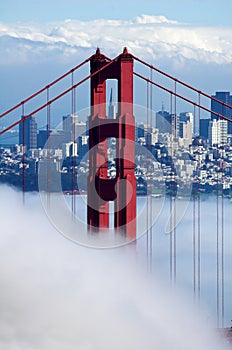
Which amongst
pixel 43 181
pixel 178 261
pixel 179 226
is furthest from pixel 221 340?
pixel 43 181

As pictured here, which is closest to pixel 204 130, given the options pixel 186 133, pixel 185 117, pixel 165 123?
pixel 185 117

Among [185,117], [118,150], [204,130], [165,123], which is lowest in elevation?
[118,150]

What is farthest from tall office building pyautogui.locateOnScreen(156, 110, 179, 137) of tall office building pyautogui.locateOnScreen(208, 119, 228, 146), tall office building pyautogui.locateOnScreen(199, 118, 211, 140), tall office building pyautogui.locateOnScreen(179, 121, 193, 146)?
tall office building pyautogui.locateOnScreen(208, 119, 228, 146)

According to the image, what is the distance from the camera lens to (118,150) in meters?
12.4

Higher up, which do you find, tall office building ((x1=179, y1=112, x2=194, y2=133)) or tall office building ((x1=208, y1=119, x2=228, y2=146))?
tall office building ((x1=179, y1=112, x2=194, y2=133))

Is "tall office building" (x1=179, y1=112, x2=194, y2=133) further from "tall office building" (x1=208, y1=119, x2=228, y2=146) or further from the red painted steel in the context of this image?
the red painted steel

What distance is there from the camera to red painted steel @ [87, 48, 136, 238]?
12.5 metres

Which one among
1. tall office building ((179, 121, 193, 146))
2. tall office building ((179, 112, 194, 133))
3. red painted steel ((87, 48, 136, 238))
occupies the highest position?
tall office building ((179, 112, 194, 133))

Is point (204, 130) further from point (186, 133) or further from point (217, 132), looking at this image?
point (186, 133)

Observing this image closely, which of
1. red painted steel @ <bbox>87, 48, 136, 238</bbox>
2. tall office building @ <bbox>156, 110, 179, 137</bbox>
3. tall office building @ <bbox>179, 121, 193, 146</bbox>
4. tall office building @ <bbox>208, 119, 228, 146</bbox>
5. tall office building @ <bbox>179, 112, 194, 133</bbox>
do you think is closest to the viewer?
red painted steel @ <bbox>87, 48, 136, 238</bbox>

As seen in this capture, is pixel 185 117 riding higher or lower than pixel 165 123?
higher

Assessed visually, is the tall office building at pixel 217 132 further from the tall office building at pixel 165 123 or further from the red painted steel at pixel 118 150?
the red painted steel at pixel 118 150

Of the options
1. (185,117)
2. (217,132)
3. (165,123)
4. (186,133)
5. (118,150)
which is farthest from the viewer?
(185,117)

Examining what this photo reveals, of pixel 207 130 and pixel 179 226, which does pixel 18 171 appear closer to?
pixel 179 226
